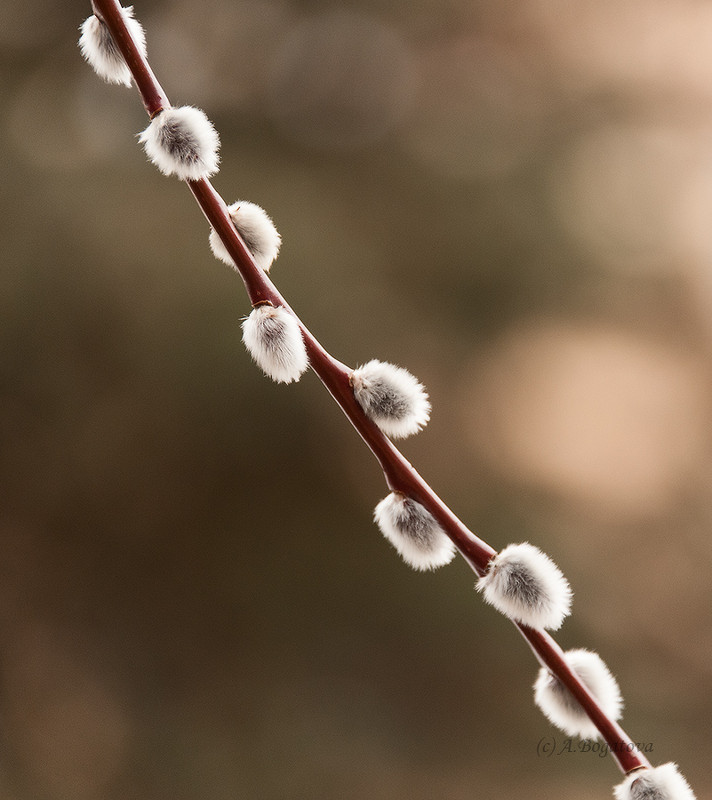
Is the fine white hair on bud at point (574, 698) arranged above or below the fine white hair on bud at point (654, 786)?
above

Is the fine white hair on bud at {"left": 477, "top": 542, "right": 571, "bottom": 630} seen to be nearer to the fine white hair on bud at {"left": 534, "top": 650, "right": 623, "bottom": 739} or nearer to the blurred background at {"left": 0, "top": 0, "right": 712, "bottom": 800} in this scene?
the fine white hair on bud at {"left": 534, "top": 650, "right": 623, "bottom": 739}

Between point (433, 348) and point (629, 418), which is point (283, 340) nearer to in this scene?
point (433, 348)

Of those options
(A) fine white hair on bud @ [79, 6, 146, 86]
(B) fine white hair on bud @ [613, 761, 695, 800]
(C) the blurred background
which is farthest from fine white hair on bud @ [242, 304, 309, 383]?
(C) the blurred background

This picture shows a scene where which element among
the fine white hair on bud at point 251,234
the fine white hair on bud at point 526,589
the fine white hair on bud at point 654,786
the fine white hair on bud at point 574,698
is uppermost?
the fine white hair on bud at point 251,234

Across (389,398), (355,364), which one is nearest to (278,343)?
(389,398)

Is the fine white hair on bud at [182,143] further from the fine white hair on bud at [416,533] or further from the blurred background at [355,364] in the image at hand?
the blurred background at [355,364]

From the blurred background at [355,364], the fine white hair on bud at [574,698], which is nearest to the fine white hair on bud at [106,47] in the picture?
the fine white hair on bud at [574,698]

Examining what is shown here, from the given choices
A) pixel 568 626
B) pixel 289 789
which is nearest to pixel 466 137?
pixel 568 626
